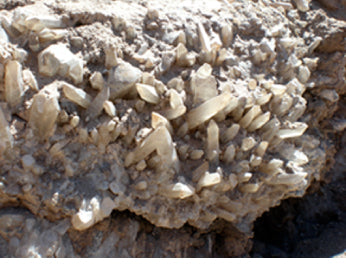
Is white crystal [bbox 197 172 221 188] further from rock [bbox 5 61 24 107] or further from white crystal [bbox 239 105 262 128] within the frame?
rock [bbox 5 61 24 107]

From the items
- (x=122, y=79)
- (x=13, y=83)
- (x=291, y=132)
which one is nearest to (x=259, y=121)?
(x=291, y=132)

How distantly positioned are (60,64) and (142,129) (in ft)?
1.13

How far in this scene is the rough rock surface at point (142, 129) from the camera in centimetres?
117

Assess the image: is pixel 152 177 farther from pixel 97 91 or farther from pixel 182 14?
pixel 182 14

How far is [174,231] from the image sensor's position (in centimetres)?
142

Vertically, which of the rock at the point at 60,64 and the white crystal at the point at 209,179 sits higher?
the rock at the point at 60,64

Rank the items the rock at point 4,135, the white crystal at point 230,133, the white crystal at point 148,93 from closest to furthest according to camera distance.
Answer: the rock at point 4,135 < the white crystal at point 148,93 < the white crystal at point 230,133

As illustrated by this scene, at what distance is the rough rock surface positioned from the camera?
1165 mm

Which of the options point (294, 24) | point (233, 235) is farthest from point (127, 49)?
point (294, 24)

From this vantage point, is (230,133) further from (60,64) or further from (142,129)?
(60,64)

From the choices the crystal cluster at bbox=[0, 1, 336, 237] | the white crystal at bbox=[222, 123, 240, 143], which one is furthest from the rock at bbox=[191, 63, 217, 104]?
the white crystal at bbox=[222, 123, 240, 143]

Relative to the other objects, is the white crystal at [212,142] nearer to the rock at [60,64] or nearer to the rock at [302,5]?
the rock at [60,64]

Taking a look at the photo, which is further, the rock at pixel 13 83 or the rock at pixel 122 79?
the rock at pixel 122 79

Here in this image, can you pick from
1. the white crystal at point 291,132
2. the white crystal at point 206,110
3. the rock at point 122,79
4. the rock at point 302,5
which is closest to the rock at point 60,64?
the rock at point 122,79
